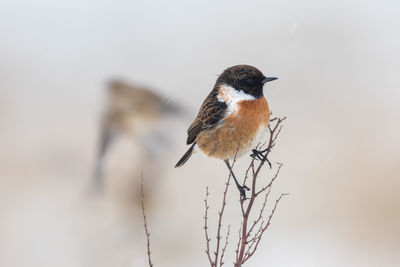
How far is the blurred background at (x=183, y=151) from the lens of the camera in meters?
6.18

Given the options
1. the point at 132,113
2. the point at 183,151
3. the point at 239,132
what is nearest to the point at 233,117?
the point at 239,132

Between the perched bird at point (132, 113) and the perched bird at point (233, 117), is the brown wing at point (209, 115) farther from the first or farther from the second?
the perched bird at point (132, 113)

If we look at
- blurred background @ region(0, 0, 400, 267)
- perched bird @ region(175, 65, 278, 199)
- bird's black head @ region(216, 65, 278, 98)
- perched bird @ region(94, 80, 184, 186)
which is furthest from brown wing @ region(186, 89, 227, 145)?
perched bird @ region(94, 80, 184, 186)

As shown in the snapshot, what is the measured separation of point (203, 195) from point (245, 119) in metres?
3.54

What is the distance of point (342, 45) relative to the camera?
8.23 meters

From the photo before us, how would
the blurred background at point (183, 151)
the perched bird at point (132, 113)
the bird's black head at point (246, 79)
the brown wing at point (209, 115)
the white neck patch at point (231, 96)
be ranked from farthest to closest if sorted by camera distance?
the blurred background at point (183, 151), the perched bird at point (132, 113), the brown wing at point (209, 115), the white neck patch at point (231, 96), the bird's black head at point (246, 79)

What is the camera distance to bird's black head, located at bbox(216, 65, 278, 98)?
106 inches

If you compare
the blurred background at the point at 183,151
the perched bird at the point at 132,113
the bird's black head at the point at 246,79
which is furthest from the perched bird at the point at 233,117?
the perched bird at the point at 132,113

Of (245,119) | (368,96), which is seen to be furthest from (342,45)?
(245,119)

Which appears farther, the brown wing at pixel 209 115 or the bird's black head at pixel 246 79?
the brown wing at pixel 209 115

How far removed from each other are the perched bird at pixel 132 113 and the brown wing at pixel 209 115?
8.76 feet

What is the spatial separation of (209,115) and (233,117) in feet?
0.51

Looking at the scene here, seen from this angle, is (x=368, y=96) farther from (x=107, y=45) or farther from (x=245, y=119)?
(x=245, y=119)

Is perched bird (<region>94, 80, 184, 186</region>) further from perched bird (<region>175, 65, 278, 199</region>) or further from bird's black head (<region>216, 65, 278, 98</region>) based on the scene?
bird's black head (<region>216, 65, 278, 98</region>)
